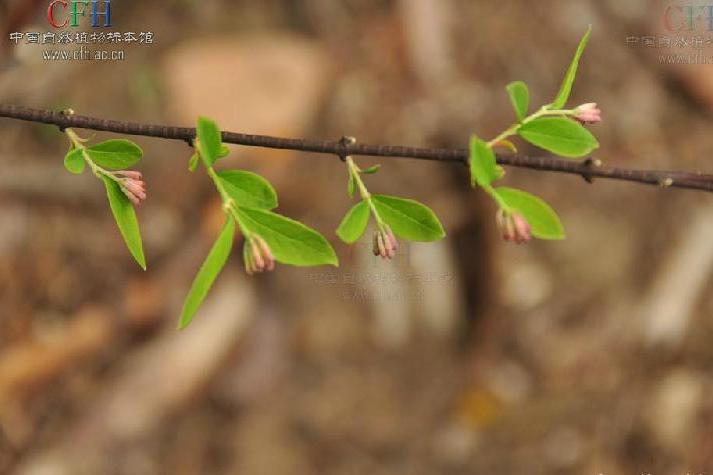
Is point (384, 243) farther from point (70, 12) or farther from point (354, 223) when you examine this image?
point (70, 12)

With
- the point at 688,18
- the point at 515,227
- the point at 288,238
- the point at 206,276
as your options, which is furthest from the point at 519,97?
the point at 688,18

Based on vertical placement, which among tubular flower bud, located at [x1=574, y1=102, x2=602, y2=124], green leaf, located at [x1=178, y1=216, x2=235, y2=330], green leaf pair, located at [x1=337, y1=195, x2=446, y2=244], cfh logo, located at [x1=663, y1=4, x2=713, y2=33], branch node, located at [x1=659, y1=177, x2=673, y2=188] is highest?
tubular flower bud, located at [x1=574, y1=102, x2=602, y2=124]

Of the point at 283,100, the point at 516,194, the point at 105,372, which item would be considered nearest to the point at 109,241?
the point at 105,372

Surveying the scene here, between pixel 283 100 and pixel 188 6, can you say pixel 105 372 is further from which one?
pixel 188 6

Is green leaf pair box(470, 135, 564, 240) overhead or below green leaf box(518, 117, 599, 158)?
below

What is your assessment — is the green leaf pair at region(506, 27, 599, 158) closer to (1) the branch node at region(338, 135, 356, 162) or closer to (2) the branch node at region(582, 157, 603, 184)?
(2) the branch node at region(582, 157, 603, 184)

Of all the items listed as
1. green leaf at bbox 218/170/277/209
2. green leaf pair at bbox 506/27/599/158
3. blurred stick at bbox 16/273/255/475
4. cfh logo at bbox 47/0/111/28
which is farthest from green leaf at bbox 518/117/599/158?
blurred stick at bbox 16/273/255/475
